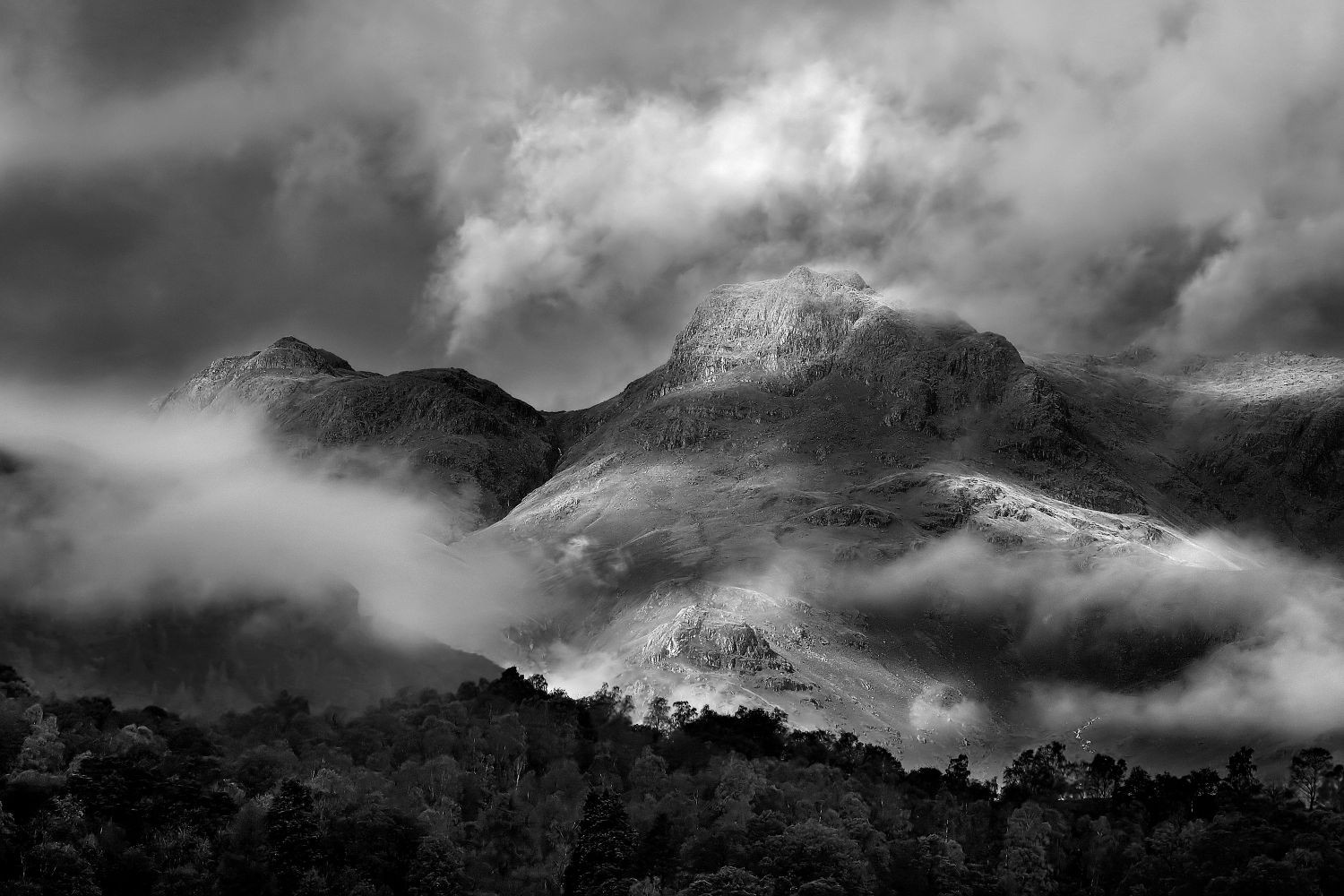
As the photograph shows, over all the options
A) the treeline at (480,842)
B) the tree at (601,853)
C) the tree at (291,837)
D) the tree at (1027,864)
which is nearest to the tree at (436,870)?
the treeline at (480,842)

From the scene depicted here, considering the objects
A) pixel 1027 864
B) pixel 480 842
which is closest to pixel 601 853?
pixel 480 842

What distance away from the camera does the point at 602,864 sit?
16000cm

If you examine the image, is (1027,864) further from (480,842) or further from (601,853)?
(480,842)

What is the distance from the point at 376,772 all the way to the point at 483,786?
15673 mm

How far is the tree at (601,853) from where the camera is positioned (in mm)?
156875

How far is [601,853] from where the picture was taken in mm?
162625

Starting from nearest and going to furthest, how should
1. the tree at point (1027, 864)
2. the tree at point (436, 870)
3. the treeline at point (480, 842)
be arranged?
the treeline at point (480, 842) → the tree at point (436, 870) → the tree at point (1027, 864)

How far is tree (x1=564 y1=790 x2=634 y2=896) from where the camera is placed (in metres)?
157

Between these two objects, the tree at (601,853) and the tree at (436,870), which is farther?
the tree at (601,853)

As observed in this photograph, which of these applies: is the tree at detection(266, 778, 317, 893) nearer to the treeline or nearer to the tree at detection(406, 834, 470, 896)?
the treeline

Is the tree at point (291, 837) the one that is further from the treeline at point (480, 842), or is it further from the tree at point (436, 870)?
the tree at point (436, 870)

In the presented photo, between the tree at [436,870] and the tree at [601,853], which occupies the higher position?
the tree at [601,853]

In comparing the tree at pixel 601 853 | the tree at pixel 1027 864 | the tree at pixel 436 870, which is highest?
the tree at pixel 1027 864

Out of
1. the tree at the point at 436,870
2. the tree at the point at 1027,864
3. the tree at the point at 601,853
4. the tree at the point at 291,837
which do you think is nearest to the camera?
the tree at the point at 291,837
